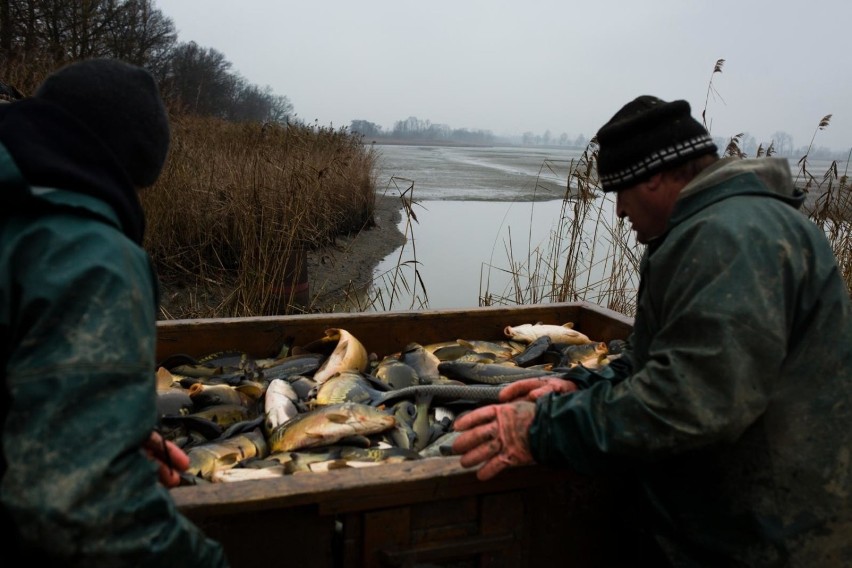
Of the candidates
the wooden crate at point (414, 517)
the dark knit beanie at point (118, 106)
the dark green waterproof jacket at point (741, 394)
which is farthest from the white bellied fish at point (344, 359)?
the dark knit beanie at point (118, 106)

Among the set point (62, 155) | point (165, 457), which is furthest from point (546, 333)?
point (62, 155)

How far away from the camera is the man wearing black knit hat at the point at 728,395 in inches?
72.5

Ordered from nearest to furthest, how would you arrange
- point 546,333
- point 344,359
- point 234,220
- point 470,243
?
1. point 344,359
2. point 546,333
3. point 234,220
4. point 470,243

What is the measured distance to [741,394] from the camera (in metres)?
1.83

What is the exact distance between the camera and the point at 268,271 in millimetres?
6141

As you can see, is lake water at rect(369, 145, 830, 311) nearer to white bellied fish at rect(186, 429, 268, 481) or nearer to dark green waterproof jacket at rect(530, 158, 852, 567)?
white bellied fish at rect(186, 429, 268, 481)

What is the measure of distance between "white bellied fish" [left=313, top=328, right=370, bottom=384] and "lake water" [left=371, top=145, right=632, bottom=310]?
137 centimetres

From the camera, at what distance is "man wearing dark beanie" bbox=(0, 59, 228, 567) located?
126 cm

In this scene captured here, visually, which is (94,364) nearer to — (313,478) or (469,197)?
(313,478)

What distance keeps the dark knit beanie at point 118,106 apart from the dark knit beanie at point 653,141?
137 centimetres

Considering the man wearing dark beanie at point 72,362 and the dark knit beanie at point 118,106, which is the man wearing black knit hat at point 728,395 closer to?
the man wearing dark beanie at point 72,362

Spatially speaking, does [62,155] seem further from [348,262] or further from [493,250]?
[493,250]

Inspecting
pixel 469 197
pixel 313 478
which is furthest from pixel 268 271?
pixel 469 197

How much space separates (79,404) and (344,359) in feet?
8.20
